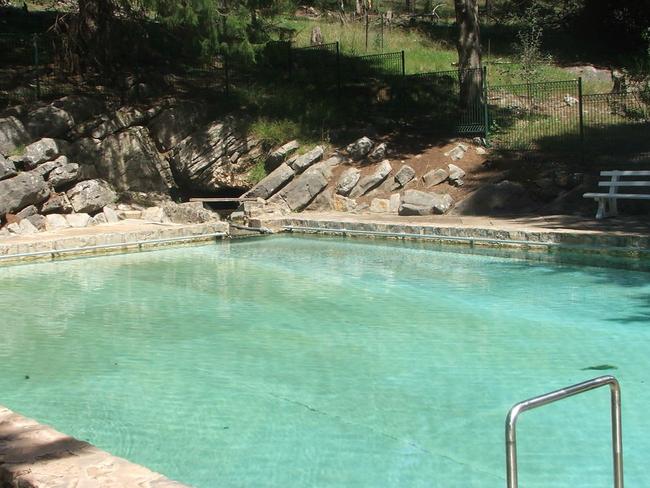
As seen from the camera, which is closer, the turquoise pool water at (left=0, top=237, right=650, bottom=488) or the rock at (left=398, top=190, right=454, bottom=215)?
the turquoise pool water at (left=0, top=237, right=650, bottom=488)

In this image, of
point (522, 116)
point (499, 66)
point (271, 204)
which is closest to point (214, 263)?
point (271, 204)

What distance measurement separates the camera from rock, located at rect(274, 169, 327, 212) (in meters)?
17.3

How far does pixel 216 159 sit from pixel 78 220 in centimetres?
395

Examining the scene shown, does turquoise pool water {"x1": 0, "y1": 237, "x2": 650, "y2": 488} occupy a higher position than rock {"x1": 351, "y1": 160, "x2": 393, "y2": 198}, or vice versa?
rock {"x1": 351, "y1": 160, "x2": 393, "y2": 198}

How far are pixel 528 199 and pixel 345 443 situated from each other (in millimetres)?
10597

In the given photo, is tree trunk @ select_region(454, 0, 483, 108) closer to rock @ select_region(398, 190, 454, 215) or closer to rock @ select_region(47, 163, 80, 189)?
rock @ select_region(398, 190, 454, 215)

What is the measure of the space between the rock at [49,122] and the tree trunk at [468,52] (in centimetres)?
840

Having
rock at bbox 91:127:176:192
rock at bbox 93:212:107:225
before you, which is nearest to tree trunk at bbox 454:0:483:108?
rock at bbox 91:127:176:192

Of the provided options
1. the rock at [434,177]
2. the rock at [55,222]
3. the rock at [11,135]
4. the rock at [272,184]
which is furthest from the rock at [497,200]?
the rock at [11,135]

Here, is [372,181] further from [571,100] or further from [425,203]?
[571,100]

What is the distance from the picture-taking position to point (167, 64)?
2148cm

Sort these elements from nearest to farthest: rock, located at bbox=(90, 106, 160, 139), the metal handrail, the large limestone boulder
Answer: the metal handrail
rock, located at bbox=(90, 106, 160, 139)
the large limestone boulder

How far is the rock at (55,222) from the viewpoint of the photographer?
1536cm

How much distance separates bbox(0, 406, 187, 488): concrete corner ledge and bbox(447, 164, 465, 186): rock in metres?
12.8
